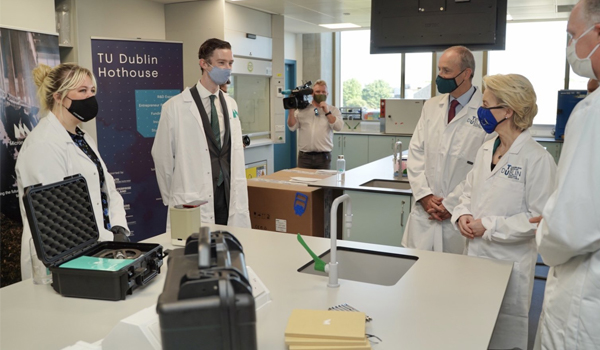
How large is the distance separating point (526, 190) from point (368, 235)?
1677 mm

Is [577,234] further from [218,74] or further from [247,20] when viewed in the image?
[247,20]

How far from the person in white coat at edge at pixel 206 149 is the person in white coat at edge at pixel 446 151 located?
116 centimetres

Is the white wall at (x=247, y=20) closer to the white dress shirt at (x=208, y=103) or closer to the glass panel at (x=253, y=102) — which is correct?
the glass panel at (x=253, y=102)

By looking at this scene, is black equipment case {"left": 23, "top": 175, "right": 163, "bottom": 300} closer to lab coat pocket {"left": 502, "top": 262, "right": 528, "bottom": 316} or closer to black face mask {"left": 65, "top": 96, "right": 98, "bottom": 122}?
black face mask {"left": 65, "top": 96, "right": 98, "bottom": 122}

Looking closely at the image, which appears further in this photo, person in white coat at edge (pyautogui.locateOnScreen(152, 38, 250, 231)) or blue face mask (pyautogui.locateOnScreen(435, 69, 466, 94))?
person in white coat at edge (pyautogui.locateOnScreen(152, 38, 250, 231))

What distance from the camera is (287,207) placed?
3.68 m

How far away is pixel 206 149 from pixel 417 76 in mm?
6213

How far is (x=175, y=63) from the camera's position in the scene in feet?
15.6

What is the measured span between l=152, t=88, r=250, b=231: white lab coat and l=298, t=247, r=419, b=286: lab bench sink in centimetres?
116

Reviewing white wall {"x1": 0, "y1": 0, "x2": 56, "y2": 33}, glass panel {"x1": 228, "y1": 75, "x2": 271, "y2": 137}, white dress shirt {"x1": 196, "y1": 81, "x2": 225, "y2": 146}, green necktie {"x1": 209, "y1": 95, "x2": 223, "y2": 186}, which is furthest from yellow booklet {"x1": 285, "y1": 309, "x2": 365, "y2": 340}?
glass panel {"x1": 228, "y1": 75, "x2": 271, "y2": 137}

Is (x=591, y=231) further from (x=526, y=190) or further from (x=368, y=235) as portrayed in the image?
(x=368, y=235)

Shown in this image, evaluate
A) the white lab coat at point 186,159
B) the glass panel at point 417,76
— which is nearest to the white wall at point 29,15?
the white lab coat at point 186,159

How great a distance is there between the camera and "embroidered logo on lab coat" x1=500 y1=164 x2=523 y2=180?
2.08m

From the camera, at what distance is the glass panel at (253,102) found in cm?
641
